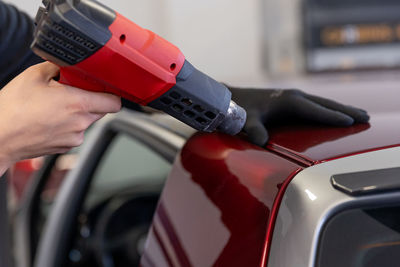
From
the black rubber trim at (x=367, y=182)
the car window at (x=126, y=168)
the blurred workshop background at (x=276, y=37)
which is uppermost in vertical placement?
the black rubber trim at (x=367, y=182)

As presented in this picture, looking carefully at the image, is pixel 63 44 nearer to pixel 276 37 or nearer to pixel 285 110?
pixel 285 110

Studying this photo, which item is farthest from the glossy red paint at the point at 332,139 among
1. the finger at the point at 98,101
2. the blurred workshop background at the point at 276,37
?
the blurred workshop background at the point at 276,37

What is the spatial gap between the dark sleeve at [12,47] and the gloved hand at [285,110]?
0.38 meters

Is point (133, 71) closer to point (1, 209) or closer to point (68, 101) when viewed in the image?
point (68, 101)

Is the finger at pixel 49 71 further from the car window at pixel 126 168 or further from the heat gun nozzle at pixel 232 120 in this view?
the car window at pixel 126 168

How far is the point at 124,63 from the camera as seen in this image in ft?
1.97

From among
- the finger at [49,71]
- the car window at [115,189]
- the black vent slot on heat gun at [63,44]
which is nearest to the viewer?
the black vent slot on heat gun at [63,44]

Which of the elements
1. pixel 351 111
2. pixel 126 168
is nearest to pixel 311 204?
pixel 351 111

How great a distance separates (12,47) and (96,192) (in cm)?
111

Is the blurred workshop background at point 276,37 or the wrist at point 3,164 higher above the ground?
the wrist at point 3,164

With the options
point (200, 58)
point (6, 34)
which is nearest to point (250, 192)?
point (6, 34)

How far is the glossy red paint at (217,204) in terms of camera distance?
64 cm

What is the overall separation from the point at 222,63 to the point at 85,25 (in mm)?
5260

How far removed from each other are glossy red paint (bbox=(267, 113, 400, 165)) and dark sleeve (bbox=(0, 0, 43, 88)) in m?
0.46
